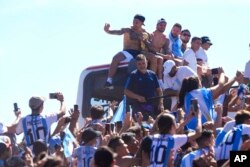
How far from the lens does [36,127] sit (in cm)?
1198

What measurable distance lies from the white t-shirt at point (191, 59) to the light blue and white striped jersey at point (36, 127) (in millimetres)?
3515

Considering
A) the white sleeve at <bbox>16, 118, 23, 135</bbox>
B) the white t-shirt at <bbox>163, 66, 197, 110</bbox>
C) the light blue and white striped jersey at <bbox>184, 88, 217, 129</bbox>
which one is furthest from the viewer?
the white t-shirt at <bbox>163, 66, 197, 110</bbox>

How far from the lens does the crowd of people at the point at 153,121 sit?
373 inches

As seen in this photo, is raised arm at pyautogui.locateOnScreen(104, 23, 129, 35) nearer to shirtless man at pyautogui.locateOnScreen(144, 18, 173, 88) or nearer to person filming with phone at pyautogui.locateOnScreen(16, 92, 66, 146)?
shirtless man at pyautogui.locateOnScreen(144, 18, 173, 88)

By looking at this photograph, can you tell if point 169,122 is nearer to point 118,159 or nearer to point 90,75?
point 118,159

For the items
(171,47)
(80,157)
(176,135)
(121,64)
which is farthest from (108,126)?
(171,47)

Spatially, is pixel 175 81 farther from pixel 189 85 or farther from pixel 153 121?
pixel 189 85

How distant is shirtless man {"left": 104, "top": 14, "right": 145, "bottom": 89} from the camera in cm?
1503

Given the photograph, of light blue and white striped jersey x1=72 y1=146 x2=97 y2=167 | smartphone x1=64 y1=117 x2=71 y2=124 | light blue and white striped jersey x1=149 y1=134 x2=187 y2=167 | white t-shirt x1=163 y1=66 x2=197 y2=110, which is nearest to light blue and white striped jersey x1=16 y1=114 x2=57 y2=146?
smartphone x1=64 y1=117 x2=71 y2=124

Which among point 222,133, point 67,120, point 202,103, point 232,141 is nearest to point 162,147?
point 232,141

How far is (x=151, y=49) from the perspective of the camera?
15.2 metres

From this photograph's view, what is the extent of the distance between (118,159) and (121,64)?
5384mm

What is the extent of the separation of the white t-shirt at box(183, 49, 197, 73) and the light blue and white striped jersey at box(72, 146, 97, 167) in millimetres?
4855

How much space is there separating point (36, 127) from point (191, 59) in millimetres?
3858
